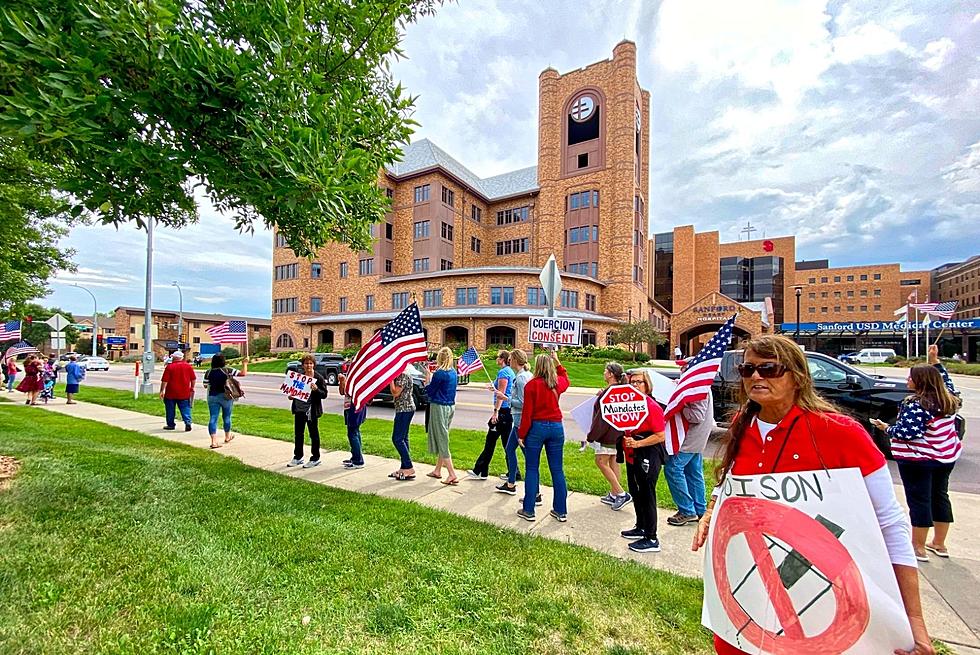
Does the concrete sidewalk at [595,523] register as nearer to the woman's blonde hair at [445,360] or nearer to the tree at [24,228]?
the woman's blonde hair at [445,360]

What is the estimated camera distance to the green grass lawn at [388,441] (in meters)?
6.92

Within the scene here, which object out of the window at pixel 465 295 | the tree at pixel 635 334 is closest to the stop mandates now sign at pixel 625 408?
the tree at pixel 635 334

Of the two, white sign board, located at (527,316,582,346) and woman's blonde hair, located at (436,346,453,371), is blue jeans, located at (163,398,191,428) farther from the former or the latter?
white sign board, located at (527,316,582,346)

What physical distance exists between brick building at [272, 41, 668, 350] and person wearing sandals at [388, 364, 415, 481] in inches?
1251

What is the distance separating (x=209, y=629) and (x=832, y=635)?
3.61 m

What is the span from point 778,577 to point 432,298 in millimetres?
42885

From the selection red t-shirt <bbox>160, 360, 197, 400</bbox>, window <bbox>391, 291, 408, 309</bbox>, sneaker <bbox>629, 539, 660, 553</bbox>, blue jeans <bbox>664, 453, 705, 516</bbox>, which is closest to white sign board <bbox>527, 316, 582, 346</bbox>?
blue jeans <bbox>664, 453, 705, 516</bbox>

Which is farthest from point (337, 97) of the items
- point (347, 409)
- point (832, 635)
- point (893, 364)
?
point (893, 364)

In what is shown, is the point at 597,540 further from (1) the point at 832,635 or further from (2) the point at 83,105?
(2) the point at 83,105

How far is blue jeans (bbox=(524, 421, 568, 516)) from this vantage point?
17.2 ft

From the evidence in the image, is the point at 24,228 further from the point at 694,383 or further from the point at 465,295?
the point at 465,295

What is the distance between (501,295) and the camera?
41094mm

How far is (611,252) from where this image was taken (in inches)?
1786

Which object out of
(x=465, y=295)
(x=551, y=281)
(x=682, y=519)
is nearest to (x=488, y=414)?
(x=551, y=281)
